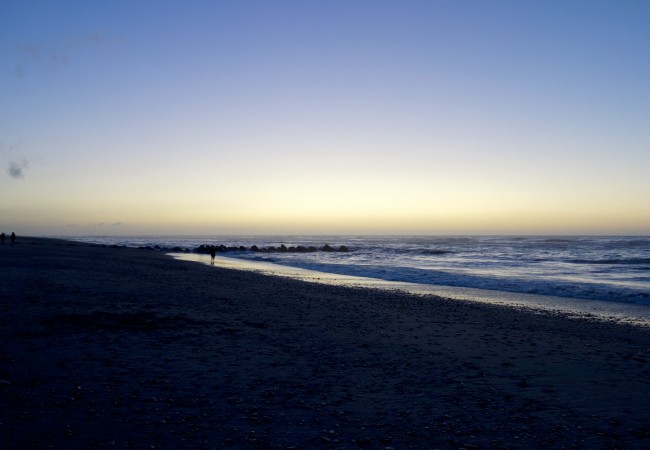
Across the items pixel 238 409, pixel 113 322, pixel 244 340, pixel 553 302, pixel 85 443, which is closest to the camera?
pixel 85 443

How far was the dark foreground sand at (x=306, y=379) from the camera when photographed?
5629mm

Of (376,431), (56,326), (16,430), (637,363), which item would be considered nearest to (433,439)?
(376,431)

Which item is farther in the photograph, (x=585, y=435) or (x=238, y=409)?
(x=238, y=409)

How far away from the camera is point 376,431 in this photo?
19.0 ft

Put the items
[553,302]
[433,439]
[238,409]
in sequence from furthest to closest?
[553,302] → [238,409] → [433,439]

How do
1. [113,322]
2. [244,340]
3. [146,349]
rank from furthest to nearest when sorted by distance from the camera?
1. [113,322]
2. [244,340]
3. [146,349]

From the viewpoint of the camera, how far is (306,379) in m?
7.77

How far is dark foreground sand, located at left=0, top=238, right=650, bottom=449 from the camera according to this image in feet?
18.5

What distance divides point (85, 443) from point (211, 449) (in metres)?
1.41

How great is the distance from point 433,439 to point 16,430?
4.97 m

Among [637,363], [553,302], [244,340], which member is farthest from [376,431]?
[553,302]

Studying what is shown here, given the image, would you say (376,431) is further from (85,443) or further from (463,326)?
(463,326)

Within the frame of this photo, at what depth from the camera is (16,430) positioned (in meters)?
5.26

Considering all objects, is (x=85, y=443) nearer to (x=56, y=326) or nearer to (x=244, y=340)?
(x=244, y=340)
